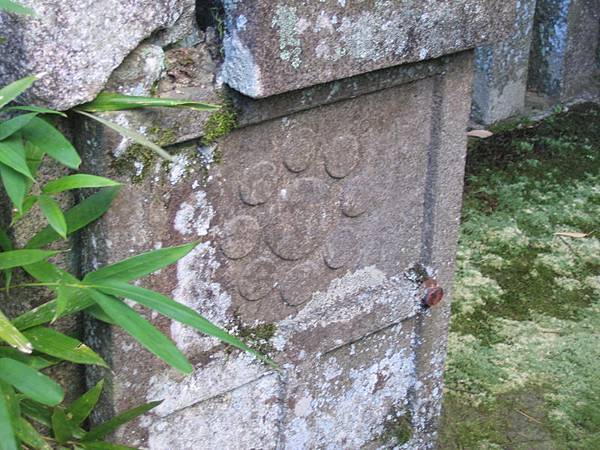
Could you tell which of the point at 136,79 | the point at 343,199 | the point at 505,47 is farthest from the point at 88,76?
the point at 505,47

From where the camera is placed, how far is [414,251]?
2.14 m

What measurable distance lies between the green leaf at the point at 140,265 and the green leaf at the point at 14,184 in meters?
0.17

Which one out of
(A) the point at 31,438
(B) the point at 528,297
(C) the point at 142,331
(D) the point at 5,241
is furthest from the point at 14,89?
(B) the point at 528,297

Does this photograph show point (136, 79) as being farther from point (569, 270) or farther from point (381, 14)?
point (569, 270)

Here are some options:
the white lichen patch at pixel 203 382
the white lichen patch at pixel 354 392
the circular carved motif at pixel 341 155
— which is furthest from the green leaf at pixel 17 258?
the white lichen patch at pixel 354 392

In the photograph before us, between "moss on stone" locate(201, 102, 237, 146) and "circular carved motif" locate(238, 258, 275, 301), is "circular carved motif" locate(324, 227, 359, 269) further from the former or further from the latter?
"moss on stone" locate(201, 102, 237, 146)

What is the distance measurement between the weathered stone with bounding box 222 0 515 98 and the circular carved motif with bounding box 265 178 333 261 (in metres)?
0.26

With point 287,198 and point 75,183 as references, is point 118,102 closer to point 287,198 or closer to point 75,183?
point 75,183

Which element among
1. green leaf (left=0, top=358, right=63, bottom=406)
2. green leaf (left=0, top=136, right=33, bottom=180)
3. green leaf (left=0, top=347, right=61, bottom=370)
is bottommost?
green leaf (left=0, top=347, right=61, bottom=370)

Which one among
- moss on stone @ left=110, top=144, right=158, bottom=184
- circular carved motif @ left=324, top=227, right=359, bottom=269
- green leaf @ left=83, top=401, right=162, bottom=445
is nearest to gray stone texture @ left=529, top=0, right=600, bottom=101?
circular carved motif @ left=324, top=227, right=359, bottom=269

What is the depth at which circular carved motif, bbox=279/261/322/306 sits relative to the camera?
6.32 feet

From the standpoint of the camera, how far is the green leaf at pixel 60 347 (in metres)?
1.48

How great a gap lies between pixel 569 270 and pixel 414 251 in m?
1.25

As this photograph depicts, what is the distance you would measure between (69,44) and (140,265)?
1.09 feet
